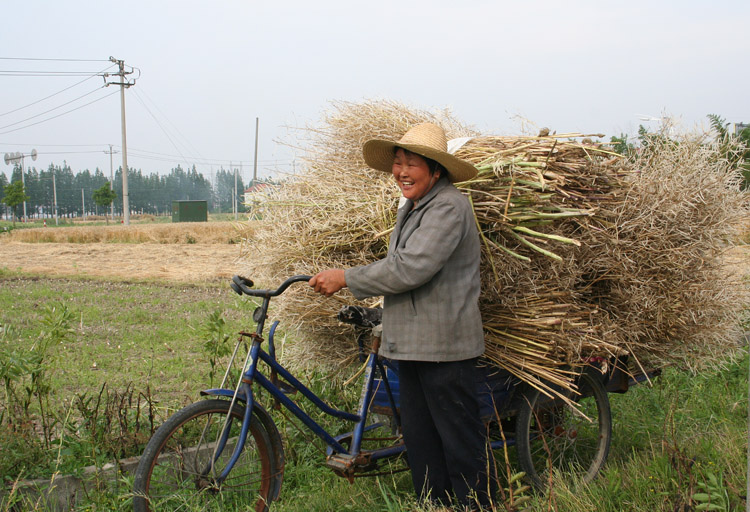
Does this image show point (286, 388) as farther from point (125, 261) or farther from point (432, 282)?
point (125, 261)

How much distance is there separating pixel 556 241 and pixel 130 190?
11906cm

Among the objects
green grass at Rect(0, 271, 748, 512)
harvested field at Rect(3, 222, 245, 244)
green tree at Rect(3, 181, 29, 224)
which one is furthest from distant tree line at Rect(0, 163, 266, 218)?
green grass at Rect(0, 271, 748, 512)

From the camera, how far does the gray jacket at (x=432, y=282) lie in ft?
8.30

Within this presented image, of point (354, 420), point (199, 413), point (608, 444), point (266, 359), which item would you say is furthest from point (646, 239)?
point (199, 413)

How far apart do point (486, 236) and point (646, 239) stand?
0.87 meters

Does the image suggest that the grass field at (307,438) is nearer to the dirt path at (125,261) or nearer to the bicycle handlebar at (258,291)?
the bicycle handlebar at (258,291)

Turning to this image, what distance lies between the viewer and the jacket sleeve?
2518 mm

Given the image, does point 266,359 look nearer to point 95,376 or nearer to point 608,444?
point 608,444

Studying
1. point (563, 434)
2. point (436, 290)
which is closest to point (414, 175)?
point (436, 290)

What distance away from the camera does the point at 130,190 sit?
11306 centimetres

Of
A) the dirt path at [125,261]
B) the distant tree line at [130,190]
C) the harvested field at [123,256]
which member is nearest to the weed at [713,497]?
the harvested field at [123,256]

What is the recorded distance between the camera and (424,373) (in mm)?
2740

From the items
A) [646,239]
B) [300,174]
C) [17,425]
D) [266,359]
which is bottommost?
[17,425]

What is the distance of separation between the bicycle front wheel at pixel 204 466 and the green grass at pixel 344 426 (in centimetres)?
17
